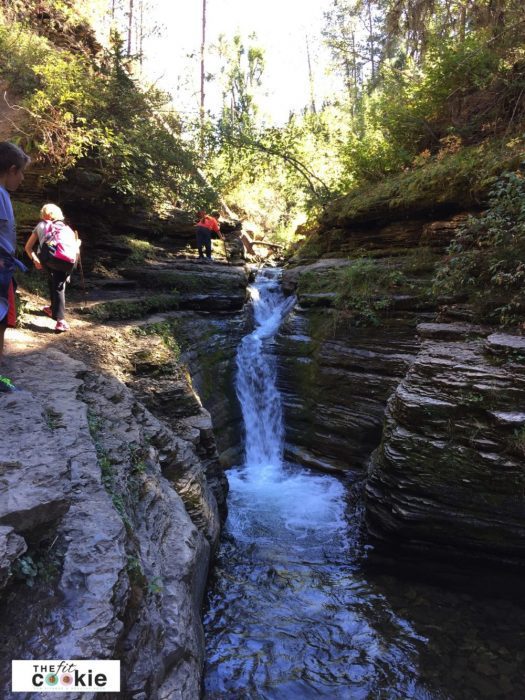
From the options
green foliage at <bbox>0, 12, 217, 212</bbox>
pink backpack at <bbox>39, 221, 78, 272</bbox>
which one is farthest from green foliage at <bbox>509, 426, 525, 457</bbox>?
green foliage at <bbox>0, 12, 217, 212</bbox>

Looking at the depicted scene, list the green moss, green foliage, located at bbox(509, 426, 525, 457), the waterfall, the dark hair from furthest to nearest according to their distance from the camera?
1. the waterfall
2. the green moss
3. green foliage, located at bbox(509, 426, 525, 457)
4. the dark hair

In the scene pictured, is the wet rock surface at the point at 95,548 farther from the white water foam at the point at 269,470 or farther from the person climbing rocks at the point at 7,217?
the white water foam at the point at 269,470

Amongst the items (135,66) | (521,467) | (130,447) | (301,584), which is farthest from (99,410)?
(135,66)

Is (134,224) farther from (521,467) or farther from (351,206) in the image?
(521,467)

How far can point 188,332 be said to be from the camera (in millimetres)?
9789

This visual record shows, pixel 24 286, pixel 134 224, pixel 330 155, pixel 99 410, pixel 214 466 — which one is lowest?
pixel 214 466

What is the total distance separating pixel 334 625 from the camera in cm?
476

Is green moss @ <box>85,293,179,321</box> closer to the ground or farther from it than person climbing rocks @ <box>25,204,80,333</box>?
closer to the ground

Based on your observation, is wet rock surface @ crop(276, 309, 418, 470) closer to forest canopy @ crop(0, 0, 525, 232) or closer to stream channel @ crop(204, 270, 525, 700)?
stream channel @ crop(204, 270, 525, 700)

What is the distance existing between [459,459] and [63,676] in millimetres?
5065

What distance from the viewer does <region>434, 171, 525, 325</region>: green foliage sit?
6.85 m

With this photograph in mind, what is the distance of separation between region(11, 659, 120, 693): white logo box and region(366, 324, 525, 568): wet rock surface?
15.3ft

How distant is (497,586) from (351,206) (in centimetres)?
880

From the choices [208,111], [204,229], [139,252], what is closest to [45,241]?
[139,252]
